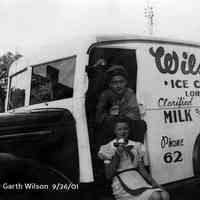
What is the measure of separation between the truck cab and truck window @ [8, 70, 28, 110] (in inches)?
1.2

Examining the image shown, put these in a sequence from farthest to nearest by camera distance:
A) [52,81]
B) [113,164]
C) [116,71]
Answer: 1. [52,81]
2. [116,71]
3. [113,164]

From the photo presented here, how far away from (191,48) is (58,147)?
2084 millimetres

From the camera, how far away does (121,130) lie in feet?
14.6

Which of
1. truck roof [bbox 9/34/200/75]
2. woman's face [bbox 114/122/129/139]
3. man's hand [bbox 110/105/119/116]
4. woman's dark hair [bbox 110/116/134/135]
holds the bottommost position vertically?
woman's face [bbox 114/122/129/139]

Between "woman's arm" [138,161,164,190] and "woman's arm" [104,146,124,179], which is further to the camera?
"woman's arm" [138,161,164,190]

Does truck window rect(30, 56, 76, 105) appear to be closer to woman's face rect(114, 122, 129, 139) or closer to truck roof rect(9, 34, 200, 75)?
truck roof rect(9, 34, 200, 75)

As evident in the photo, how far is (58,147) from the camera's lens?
171 inches

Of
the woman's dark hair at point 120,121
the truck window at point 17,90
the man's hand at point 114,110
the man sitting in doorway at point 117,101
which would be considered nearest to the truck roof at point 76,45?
the truck window at point 17,90

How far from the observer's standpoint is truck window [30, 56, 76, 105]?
4465 mm

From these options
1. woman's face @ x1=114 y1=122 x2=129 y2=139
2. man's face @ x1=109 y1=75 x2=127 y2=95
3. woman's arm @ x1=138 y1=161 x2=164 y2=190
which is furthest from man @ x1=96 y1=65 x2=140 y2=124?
woman's arm @ x1=138 y1=161 x2=164 y2=190

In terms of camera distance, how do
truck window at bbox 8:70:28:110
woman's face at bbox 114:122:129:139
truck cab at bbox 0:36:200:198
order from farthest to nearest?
1. truck window at bbox 8:70:28:110
2. woman's face at bbox 114:122:129:139
3. truck cab at bbox 0:36:200:198

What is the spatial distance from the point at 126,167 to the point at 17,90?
186cm

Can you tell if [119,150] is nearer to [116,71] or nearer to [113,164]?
[113,164]

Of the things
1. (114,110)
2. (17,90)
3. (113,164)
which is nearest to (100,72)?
(114,110)
